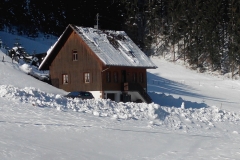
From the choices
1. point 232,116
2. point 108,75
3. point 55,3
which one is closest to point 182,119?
point 232,116

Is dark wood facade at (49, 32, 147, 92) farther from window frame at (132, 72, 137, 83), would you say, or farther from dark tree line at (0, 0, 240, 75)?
dark tree line at (0, 0, 240, 75)

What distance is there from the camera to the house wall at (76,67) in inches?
1834

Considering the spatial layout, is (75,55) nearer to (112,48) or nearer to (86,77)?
(86,77)

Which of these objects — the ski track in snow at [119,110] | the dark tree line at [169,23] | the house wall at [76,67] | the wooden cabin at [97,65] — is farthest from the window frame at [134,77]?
the dark tree line at [169,23]

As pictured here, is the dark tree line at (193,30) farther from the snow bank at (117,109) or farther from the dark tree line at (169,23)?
the snow bank at (117,109)

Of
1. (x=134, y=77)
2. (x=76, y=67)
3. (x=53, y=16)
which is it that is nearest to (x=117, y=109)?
(x=76, y=67)

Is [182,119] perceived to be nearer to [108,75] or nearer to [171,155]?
[171,155]

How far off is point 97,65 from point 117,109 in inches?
681

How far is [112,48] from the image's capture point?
4784cm

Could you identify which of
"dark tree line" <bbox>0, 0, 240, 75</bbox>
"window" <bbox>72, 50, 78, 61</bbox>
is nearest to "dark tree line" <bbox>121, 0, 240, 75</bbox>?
"dark tree line" <bbox>0, 0, 240, 75</bbox>

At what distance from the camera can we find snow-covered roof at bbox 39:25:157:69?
4603cm

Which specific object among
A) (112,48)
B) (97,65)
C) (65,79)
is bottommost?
(65,79)

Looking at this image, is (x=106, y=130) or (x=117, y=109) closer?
(x=106, y=130)

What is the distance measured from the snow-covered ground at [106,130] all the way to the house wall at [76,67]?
15329 mm
